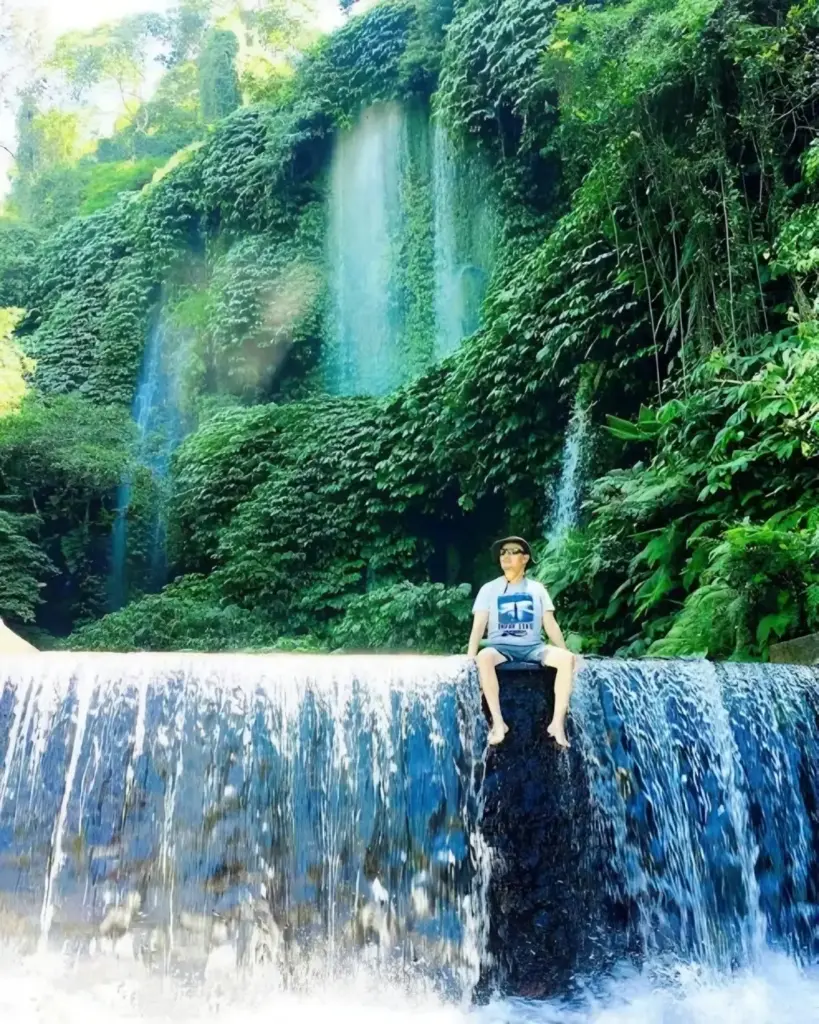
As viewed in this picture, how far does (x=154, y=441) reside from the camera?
60.4 ft

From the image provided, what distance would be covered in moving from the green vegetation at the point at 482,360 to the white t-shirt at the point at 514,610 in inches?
86.8

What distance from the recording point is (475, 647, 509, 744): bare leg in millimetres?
4387

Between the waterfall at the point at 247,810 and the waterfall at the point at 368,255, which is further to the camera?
the waterfall at the point at 368,255

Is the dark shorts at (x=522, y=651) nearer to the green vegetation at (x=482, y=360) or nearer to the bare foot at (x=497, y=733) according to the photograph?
the bare foot at (x=497, y=733)

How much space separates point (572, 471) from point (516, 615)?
648 centimetres

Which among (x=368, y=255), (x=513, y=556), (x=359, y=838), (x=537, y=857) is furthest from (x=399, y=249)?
(x=537, y=857)

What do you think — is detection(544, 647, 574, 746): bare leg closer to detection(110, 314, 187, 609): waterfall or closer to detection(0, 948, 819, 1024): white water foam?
detection(0, 948, 819, 1024): white water foam

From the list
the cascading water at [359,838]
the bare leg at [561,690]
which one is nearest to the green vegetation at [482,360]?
the cascading water at [359,838]

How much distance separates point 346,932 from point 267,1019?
20.3 inches

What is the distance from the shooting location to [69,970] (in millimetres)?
4445

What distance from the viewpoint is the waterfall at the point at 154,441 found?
15883 mm

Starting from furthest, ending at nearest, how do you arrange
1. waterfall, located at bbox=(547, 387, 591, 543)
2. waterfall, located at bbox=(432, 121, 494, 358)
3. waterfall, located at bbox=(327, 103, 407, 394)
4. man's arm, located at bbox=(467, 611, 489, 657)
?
waterfall, located at bbox=(327, 103, 407, 394), waterfall, located at bbox=(432, 121, 494, 358), waterfall, located at bbox=(547, 387, 591, 543), man's arm, located at bbox=(467, 611, 489, 657)

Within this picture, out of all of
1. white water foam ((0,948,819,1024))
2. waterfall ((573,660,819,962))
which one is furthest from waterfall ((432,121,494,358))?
white water foam ((0,948,819,1024))

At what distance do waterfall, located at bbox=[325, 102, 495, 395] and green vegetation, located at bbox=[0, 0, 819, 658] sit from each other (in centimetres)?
18
